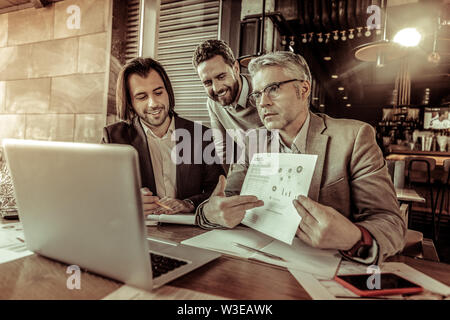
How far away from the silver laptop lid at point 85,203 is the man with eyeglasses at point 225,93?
1.35m

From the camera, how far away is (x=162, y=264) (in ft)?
2.20

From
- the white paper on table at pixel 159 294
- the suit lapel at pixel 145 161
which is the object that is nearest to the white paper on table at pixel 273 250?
the white paper on table at pixel 159 294

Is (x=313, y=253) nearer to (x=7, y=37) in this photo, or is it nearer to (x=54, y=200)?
(x=54, y=200)

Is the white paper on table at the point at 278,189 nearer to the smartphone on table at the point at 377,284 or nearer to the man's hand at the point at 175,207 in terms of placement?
the smartphone on table at the point at 377,284

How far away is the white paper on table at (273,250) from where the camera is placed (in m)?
0.73

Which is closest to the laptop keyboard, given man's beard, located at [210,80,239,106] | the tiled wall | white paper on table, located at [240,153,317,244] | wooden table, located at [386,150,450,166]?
white paper on table, located at [240,153,317,244]

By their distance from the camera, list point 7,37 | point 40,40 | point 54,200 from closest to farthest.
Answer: point 54,200, point 40,40, point 7,37

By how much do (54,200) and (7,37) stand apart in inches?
160

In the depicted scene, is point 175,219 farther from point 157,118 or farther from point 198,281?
point 157,118

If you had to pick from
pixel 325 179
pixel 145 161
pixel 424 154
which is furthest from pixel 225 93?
pixel 424 154

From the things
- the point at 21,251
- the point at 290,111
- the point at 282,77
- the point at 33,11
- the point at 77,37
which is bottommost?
the point at 21,251

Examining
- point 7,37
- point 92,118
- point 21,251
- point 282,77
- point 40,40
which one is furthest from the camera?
point 7,37

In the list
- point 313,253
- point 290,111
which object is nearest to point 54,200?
point 313,253

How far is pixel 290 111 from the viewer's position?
1.24 m
